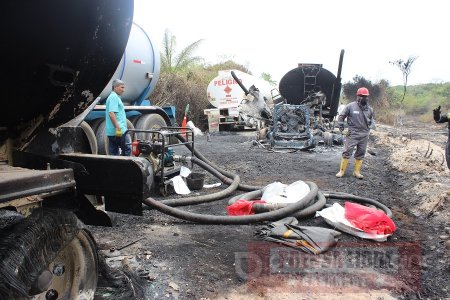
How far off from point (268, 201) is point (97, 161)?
3.01 m

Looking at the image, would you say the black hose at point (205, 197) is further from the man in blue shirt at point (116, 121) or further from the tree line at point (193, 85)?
the tree line at point (193, 85)

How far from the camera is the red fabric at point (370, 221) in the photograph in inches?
159

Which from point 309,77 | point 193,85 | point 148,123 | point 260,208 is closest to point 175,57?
point 193,85

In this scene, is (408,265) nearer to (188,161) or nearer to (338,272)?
(338,272)

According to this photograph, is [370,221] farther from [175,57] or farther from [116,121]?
[175,57]

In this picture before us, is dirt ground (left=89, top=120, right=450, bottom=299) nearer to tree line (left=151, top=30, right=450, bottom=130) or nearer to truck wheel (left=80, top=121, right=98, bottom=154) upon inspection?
truck wheel (left=80, top=121, right=98, bottom=154)

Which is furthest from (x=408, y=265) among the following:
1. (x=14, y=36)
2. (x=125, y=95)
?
(x=125, y=95)

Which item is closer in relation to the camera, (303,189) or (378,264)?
(378,264)

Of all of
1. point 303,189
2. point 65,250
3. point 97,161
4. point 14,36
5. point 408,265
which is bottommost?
point 408,265

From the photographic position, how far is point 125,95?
24.3ft

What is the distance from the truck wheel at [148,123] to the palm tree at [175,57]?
34.5ft

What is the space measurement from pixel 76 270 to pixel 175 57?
17225 millimetres

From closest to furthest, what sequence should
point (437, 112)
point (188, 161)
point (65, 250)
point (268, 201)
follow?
point (65, 250) < point (268, 201) < point (437, 112) < point (188, 161)

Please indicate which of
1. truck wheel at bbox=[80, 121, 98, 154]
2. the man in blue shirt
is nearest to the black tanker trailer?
truck wheel at bbox=[80, 121, 98, 154]
